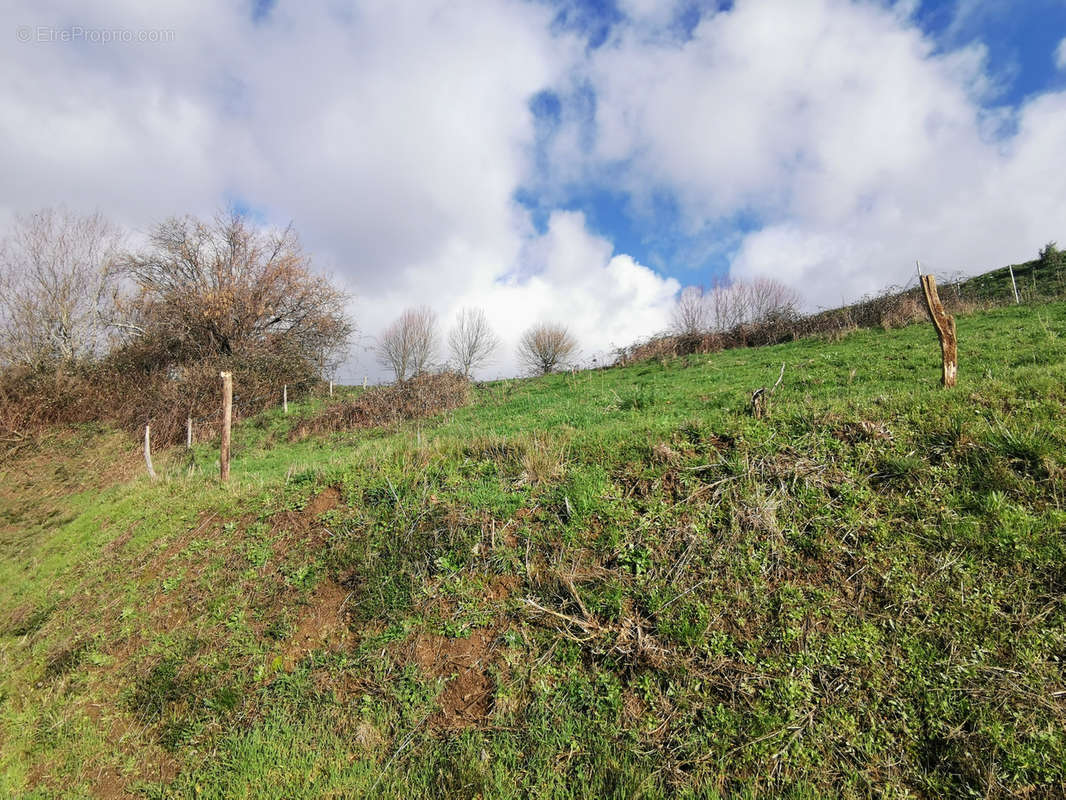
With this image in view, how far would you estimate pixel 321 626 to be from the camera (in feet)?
15.6

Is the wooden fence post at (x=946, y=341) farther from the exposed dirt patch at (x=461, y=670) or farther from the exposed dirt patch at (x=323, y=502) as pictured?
the exposed dirt patch at (x=323, y=502)

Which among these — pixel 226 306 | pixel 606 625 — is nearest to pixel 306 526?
pixel 606 625

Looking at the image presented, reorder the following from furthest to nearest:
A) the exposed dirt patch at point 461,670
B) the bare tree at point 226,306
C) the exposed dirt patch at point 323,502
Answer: the bare tree at point 226,306 < the exposed dirt patch at point 323,502 < the exposed dirt patch at point 461,670

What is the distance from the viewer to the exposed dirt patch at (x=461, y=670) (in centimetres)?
368

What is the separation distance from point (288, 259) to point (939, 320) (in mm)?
31826

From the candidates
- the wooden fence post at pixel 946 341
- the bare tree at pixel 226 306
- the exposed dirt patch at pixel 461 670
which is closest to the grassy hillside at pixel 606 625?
the exposed dirt patch at pixel 461 670

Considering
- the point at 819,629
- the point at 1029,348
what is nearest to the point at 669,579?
the point at 819,629

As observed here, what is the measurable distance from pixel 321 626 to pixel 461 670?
180 centimetres

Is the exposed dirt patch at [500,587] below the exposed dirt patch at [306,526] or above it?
below

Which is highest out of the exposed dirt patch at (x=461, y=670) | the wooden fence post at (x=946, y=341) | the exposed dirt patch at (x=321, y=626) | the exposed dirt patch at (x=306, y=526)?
the wooden fence post at (x=946, y=341)

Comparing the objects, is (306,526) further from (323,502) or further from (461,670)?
(461,670)

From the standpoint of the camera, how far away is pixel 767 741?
9.97 feet

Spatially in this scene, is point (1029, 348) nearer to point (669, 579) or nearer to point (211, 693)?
point (669, 579)

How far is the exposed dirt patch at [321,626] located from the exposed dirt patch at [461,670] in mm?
962
